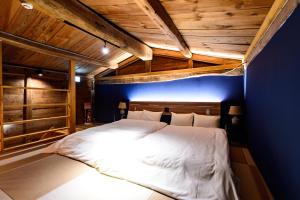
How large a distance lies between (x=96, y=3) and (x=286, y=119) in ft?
8.15

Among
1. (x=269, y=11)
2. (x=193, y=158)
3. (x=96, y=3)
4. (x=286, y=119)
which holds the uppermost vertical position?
(x=96, y=3)

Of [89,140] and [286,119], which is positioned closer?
[286,119]

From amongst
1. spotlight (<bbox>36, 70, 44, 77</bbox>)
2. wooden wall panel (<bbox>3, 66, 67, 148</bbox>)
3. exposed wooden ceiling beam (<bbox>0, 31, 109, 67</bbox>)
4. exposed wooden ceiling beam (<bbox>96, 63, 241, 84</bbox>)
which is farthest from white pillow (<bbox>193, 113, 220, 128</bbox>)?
spotlight (<bbox>36, 70, 44, 77</bbox>)

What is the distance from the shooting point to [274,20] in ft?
4.89

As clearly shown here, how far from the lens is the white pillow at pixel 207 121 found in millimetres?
3219

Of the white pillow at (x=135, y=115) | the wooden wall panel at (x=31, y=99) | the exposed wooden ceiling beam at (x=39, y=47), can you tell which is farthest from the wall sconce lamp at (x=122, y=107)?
the wooden wall panel at (x=31, y=99)

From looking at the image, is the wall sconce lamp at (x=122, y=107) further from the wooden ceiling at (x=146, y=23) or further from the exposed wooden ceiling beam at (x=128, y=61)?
the wooden ceiling at (x=146, y=23)

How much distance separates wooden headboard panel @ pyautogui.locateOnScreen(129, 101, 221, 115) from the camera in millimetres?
3578

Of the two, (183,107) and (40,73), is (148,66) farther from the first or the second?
(40,73)

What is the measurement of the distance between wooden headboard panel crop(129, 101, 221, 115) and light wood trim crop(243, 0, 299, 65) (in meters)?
1.72

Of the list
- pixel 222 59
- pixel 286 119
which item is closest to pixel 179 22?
pixel 286 119

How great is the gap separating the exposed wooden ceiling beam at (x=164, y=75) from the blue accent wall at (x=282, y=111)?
5.12ft

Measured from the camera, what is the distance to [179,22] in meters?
2.11

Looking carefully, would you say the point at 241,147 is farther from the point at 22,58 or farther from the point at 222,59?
the point at 22,58
